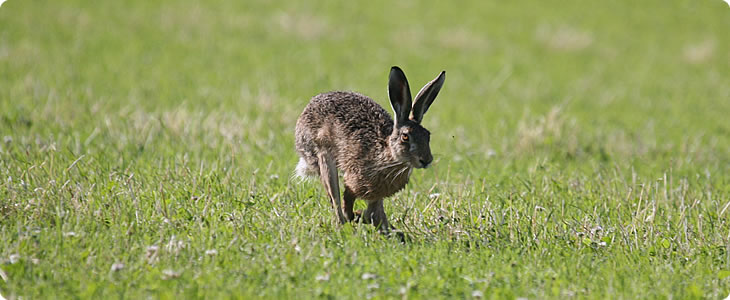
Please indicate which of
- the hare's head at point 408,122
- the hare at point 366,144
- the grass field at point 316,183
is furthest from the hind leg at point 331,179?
the hare's head at point 408,122

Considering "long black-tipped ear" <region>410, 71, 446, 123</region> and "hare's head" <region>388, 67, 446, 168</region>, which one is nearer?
"hare's head" <region>388, 67, 446, 168</region>

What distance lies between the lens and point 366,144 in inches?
228

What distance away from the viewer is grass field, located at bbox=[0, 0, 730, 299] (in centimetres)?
476

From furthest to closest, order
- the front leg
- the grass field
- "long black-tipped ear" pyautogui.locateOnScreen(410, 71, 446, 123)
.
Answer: the front leg → "long black-tipped ear" pyautogui.locateOnScreen(410, 71, 446, 123) → the grass field

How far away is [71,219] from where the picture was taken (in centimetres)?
519

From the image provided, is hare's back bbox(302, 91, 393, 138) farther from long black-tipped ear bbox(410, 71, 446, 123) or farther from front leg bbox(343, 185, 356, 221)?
front leg bbox(343, 185, 356, 221)

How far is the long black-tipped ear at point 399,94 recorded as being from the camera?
17.7 feet

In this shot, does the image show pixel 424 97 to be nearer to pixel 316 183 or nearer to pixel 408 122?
pixel 408 122

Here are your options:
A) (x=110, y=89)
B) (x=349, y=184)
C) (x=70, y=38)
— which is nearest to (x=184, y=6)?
(x=70, y=38)

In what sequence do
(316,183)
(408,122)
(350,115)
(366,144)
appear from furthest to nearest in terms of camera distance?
(316,183) < (350,115) < (366,144) < (408,122)

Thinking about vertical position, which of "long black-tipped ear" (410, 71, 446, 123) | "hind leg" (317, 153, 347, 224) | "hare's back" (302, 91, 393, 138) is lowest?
"hind leg" (317, 153, 347, 224)

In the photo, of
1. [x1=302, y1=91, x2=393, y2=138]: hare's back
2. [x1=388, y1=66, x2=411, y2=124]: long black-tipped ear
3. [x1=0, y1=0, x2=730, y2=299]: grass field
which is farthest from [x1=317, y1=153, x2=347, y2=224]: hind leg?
[x1=388, y1=66, x2=411, y2=124]: long black-tipped ear

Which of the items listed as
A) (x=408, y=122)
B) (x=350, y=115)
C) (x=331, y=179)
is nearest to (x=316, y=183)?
(x=331, y=179)

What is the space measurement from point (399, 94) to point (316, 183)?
1.67 m
